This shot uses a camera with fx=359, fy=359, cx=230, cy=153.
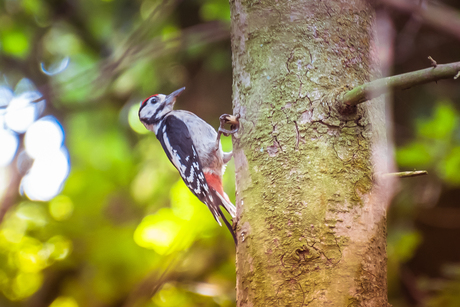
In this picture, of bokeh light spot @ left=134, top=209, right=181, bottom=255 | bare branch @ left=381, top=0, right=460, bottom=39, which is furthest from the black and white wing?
bare branch @ left=381, top=0, right=460, bottom=39

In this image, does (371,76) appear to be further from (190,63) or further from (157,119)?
(190,63)

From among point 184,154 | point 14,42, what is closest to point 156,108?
point 184,154

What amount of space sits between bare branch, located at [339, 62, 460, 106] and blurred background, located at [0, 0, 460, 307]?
1.26 metres

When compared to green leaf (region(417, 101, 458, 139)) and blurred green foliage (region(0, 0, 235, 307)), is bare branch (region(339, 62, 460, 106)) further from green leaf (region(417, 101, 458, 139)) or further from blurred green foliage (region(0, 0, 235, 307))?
green leaf (region(417, 101, 458, 139))

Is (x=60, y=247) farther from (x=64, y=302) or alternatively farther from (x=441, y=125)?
(x=441, y=125)

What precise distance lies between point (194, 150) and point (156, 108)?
1.40 ft

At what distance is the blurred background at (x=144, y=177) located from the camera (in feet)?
8.16

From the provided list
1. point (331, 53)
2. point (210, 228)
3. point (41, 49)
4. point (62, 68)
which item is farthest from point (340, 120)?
point (41, 49)

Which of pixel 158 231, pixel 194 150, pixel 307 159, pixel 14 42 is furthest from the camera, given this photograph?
pixel 14 42

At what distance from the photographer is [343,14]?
49.7 inches

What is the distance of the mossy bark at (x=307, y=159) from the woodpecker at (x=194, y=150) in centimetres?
80

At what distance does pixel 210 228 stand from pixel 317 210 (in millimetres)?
1701

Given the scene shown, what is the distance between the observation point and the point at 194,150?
2199 mm

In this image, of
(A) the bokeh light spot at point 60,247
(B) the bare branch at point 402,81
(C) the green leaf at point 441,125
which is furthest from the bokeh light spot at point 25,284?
(C) the green leaf at point 441,125
